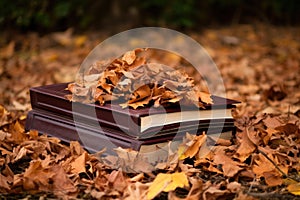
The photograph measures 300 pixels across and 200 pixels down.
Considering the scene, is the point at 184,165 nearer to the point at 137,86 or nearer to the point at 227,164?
the point at 227,164

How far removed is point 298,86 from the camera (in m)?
2.84

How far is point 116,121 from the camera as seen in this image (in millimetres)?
1557

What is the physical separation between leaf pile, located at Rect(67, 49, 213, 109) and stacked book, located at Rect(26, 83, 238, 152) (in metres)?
0.03

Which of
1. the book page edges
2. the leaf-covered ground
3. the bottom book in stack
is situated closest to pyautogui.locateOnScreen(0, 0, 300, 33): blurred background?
the leaf-covered ground

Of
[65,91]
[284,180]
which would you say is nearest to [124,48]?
[65,91]

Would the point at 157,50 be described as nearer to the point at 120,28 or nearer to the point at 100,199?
the point at 120,28

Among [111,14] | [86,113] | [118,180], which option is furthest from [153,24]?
[118,180]

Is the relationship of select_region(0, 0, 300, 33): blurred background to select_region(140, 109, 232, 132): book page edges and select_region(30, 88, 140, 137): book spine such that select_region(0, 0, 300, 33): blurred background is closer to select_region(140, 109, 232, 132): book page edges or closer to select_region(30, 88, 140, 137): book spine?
select_region(30, 88, 140, 137): book spine

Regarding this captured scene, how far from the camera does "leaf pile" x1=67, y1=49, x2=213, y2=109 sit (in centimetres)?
159

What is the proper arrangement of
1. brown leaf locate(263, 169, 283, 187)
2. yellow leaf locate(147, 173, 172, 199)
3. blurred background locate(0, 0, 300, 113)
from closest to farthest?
1. yellow leaf locate(147, 173, 172, 199)
2. brown leaf locate(263, 169, 283, 187)
3. blurred background locate(0, 0, 300, 113)

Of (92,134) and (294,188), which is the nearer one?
(294,188)

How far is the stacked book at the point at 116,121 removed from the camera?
1519 millimetres

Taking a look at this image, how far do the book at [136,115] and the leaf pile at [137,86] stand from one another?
28 mm

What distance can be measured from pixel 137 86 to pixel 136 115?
0.15m
